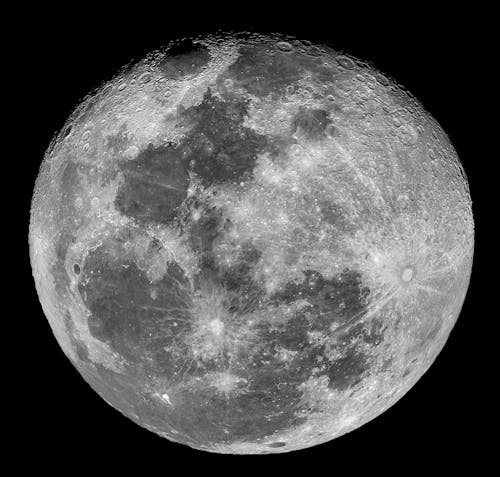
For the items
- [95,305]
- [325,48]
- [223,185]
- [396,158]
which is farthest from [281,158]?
[95,305]

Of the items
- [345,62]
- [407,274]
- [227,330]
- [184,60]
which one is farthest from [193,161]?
[407,274]

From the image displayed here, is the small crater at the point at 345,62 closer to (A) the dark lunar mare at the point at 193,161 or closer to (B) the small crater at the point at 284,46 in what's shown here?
(B) the small crater at the point at 284,46

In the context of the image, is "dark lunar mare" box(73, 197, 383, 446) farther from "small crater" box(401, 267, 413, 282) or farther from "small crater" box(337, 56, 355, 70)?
"small crater" box(337, 56, 355, 70)

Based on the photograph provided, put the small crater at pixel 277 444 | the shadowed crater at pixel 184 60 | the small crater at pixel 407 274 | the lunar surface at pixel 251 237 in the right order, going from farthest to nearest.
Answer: the small crater at pixel 277 444 < the shadowed crater at pixel 184 60 < the small crater at pixel 407 274 < the lunar surface at pixel 251 237

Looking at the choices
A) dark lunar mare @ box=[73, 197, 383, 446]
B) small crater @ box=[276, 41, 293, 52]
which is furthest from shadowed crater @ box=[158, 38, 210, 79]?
dark lunar mare @ box=[73, 197, 383, 446]

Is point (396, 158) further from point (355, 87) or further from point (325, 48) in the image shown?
point (325, 48)

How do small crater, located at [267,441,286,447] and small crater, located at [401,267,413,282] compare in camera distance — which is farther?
small crater, located at [267,441,286,447]

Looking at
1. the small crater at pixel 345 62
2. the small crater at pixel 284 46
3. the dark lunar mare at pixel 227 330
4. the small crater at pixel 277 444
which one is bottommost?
the small crater at pixel 277 444

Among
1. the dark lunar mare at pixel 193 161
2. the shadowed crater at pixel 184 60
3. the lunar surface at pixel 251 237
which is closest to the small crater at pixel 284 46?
the lunar surface at pixel 251 237
